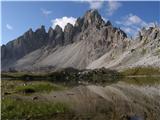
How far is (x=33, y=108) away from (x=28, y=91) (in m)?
33.7

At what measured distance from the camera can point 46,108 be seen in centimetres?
4369

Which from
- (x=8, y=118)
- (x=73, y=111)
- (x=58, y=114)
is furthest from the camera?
(x=73, y=111)

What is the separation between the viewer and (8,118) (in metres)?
36.3

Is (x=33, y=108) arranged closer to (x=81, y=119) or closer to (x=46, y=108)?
(x=46, y=108)

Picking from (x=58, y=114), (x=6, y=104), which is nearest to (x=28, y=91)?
(x=6, y=104)

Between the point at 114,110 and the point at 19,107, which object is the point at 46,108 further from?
the point at 114,110

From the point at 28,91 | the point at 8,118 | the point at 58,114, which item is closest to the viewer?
the point at 8,118

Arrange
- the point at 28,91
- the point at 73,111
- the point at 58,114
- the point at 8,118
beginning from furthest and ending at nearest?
the point at 28,91, the point at 73,111, the point at 58,114, the point at 8,118

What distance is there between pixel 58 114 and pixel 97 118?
5469 millimetres

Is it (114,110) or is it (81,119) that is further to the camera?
(114,110)

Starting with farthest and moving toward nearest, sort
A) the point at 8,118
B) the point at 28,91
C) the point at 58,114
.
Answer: the point at 28,91 < the point at 58,114 < the point at 8,118

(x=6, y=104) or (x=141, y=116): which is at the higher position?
(x=6, y=104)

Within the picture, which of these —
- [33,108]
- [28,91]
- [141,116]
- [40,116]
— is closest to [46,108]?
[33,108]

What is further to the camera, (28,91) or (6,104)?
(28,91)
